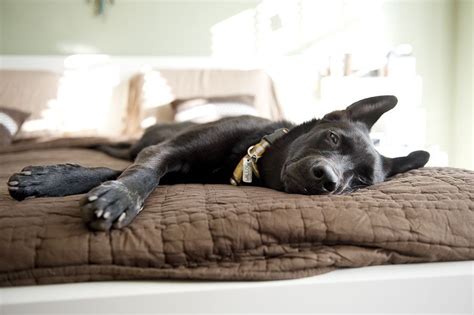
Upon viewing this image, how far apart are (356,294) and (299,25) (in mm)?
3297

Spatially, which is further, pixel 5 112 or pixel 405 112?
pixel 405 112

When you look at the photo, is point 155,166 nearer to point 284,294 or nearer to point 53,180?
point 53,180

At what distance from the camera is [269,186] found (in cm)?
147

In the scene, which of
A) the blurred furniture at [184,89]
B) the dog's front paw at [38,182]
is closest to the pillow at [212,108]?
the blurred furniture at [184,89]

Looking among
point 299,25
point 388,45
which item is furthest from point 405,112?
point 299,25

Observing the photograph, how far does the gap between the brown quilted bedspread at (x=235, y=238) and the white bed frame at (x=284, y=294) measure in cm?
2

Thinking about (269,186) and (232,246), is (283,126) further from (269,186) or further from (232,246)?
(232,246)

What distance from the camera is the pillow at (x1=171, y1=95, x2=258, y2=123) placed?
2.95 meters

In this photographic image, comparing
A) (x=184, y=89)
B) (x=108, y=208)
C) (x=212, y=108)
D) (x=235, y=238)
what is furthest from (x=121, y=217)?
(x=184, y=89)

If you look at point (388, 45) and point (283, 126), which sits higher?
point (388, 45)

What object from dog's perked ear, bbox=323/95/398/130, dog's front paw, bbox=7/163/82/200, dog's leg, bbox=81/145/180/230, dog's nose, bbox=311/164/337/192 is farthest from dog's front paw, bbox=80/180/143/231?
dog's perked ear, bbox=323/95/398/130

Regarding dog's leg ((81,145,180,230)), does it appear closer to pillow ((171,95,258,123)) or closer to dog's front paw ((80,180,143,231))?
dog's front paw ((80,180,143,231))

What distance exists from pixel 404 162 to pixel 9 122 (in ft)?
7.91

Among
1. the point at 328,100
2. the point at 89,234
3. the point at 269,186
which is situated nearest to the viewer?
the point at 89,234
